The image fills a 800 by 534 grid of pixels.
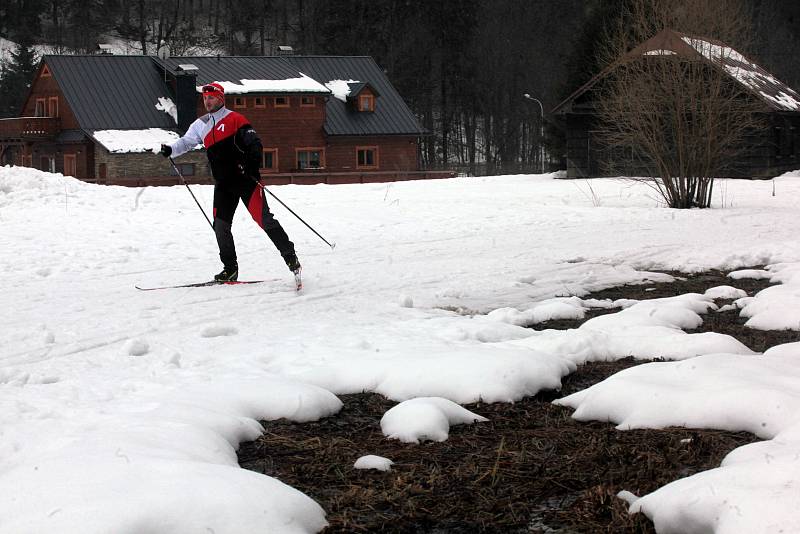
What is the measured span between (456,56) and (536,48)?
8.93 m

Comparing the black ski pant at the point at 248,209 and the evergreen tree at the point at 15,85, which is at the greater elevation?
the evergreen tree at the point at 15,85

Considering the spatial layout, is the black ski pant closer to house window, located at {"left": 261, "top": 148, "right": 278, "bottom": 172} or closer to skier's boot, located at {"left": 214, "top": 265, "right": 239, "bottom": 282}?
skier's boot, located at {"left": 214, "top": 265, "right": 239, "bottom": 282}

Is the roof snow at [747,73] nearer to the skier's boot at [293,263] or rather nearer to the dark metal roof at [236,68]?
the skier's boot at [293,263]

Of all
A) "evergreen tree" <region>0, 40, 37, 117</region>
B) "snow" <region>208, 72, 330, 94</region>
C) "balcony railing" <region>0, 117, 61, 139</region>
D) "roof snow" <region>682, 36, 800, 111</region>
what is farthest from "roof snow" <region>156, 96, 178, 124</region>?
"roof snow" <region>682, 36, 800, 111</region>

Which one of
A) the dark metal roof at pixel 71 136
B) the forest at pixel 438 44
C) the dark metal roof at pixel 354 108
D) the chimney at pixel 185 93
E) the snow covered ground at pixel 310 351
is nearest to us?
the snow covered ground at pixel 310 351

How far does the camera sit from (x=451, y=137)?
239 ft

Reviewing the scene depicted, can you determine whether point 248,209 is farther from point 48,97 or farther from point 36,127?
point 48,97

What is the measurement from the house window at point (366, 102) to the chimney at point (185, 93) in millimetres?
8149

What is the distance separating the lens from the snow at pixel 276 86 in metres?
45.4

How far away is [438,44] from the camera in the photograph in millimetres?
68062

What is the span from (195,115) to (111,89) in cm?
390

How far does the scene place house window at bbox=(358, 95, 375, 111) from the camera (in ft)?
160

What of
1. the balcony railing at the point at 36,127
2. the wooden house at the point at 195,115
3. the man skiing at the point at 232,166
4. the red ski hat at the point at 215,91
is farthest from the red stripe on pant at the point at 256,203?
the balcony railing at the point at 36,127

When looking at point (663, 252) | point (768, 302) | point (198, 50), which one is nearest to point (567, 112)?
point (663, 252)
